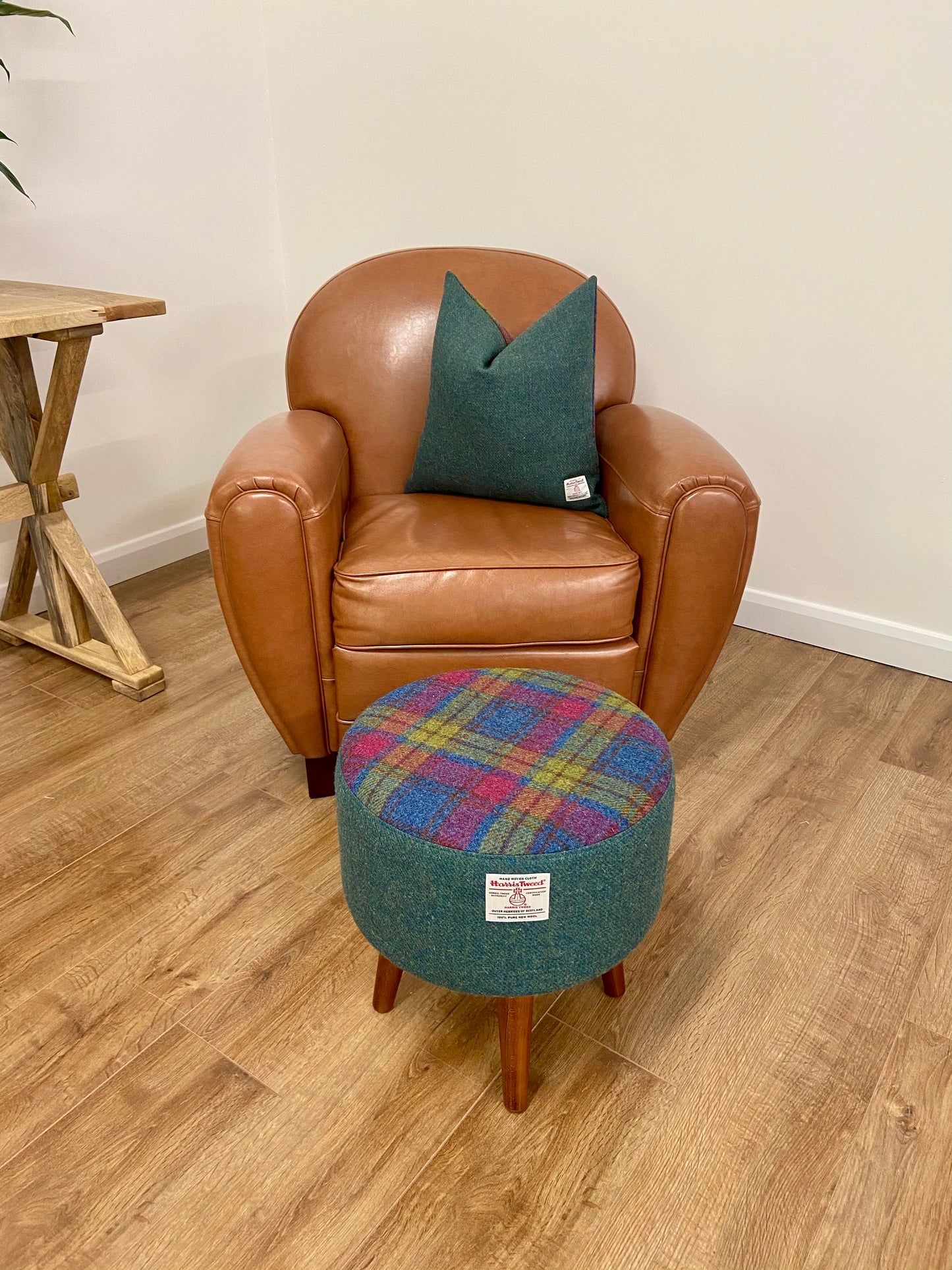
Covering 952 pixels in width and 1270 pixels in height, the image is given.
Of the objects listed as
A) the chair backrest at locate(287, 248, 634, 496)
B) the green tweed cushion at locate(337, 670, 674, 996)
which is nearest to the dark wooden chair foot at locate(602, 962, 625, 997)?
the green tweed cushion at locate(337, 670, 674, 996)

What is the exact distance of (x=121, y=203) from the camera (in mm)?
2504

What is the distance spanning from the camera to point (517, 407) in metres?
1.75

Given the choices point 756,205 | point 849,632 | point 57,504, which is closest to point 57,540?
point 57,504

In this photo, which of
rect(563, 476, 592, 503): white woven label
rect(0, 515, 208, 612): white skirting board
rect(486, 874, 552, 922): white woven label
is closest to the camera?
rect(486, 874, 552, 922): white woven label

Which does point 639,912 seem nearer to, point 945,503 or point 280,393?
point 945,503

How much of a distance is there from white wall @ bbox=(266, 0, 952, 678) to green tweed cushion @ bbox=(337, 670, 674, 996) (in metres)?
1.30

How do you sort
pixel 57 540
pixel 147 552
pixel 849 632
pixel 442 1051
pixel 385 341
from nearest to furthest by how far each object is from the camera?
pixel 442 1051, pixel 385 341, pixel 57 540, pixel 849 632, pixel 147 552

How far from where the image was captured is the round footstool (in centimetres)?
105

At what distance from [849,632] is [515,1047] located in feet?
5.13

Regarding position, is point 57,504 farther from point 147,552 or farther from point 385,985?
point 385,985

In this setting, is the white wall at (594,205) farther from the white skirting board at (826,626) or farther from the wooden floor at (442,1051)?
the wooden floor at (442,1051)

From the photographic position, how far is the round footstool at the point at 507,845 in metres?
1.05

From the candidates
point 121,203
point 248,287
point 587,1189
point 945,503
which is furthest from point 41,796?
point 945,503

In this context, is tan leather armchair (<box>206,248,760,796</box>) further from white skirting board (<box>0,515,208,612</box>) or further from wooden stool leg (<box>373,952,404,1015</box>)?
white skirting board (<box>0,515,208,612</box>)
